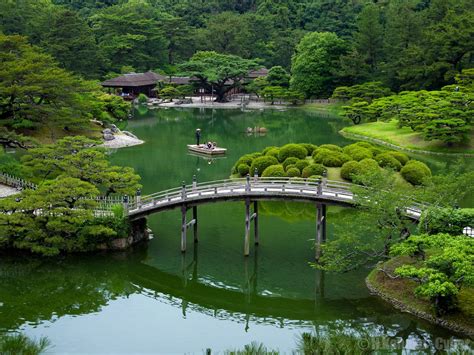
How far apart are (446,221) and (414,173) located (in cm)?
1759

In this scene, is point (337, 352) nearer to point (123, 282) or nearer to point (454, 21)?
point (123, 282)

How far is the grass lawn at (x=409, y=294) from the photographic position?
917 inches

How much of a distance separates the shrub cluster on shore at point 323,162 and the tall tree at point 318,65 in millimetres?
44398

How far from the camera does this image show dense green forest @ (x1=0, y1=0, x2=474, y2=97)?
78250 mm

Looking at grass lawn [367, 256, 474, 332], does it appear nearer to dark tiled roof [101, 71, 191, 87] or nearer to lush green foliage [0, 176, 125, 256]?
lush green foliage [0, 176, 125, 256]

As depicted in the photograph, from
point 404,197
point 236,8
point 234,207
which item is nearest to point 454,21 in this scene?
point 234,207

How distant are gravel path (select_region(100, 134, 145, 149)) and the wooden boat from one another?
20.2 feet

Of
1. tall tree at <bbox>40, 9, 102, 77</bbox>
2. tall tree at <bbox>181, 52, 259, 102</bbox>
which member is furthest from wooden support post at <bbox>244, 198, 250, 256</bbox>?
tall tree at <bbox>181, 52, 259, 102</bbox>

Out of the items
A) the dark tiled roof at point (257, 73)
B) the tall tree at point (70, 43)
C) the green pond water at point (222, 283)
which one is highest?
the tall tree at point (70, 43)

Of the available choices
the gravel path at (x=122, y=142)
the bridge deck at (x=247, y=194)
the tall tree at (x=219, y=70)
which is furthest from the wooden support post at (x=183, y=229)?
the tall tree at (x=219, y=70)

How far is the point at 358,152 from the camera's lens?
4522 centimetres

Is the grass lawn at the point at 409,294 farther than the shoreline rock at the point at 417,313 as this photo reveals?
Yes

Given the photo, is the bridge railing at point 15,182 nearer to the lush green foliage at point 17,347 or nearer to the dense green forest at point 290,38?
the lush green foliage at point 17,347

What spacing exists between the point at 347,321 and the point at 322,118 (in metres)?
57.7
